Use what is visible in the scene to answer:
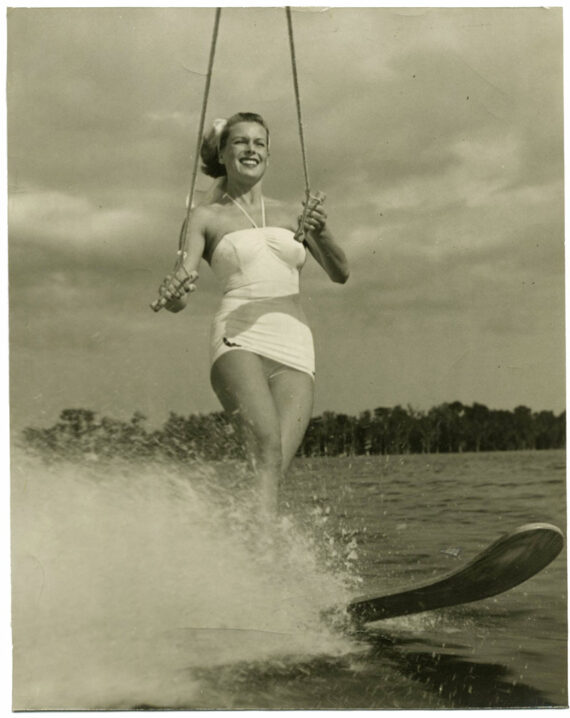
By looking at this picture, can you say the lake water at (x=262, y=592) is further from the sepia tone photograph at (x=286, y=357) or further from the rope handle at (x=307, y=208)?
the rope handle at (x=307, y=208)

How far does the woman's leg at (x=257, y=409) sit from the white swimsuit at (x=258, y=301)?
89 mm

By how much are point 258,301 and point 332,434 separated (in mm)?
707

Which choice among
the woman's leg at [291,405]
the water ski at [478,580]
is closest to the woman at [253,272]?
the woman's leg at [291,405]

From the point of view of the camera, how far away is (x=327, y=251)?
5750 mm

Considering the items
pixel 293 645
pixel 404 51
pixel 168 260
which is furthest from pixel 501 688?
pixel 404 51

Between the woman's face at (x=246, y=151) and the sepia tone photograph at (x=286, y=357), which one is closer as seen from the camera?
the sepia tone photograph at (x=286, y=357)

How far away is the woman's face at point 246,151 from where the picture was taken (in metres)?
5.71

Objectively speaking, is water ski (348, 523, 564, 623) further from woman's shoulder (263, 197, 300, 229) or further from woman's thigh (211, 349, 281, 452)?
woman's shoulder (263, 197, 300, 229)

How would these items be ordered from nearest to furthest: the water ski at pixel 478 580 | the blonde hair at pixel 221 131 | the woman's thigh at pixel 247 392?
the water ski at pixel 478 580
the woman's thigh at pixel 247 392
the blonde hair at pixel 221 131

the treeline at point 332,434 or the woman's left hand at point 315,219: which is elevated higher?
the woman's left hand at point 315,219

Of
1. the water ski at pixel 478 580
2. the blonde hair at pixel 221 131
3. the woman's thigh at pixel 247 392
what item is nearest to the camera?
the water ski at pixel 478 580

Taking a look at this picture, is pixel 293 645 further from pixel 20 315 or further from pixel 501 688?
pixel 20 315

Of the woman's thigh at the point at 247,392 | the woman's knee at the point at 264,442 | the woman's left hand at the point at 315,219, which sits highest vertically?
the woman's left hand at the point at 315,219

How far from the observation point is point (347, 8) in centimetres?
579
